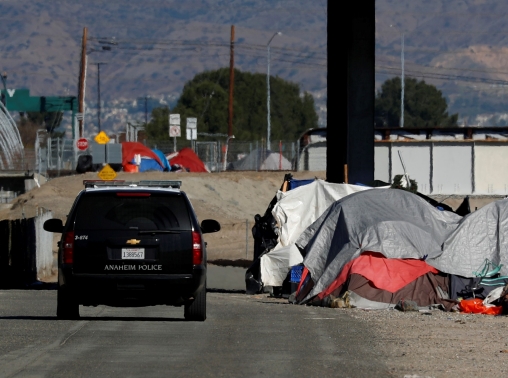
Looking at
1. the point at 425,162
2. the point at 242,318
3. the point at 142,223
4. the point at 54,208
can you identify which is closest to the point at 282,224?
the point at 242,318

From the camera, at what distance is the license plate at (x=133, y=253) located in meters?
14.4

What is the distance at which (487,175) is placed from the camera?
5481 centimetres

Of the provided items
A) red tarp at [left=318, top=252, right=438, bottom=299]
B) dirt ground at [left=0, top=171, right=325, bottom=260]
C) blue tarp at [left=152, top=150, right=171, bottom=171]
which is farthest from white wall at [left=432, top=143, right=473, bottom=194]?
A: red tarp at [left=318, top=252, right=438, bottom=299]

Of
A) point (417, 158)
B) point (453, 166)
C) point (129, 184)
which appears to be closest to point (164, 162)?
point (417, 158)

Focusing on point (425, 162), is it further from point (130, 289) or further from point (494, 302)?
point (130, 289)

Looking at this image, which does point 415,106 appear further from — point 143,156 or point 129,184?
point 129,184

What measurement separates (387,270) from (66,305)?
6.76 metres

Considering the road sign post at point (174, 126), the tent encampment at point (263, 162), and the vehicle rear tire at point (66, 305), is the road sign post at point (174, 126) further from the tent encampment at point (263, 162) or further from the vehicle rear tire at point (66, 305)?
the vehicle rear tire at point (66, 305)

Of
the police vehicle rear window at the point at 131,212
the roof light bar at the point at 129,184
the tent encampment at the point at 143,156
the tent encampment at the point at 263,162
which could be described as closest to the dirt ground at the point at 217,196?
the tent encampment at the point at 143,156

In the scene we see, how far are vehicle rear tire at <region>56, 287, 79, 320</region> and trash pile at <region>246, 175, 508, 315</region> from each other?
5.83 meters

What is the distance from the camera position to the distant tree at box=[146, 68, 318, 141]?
12888 cm

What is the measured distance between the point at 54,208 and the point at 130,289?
34.2 metres

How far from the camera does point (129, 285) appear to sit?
14375 mm

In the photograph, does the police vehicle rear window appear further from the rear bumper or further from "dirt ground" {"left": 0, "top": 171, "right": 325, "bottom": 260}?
"dirt ground" {"left": 0, "top": 171, "right": 325, "bottom": 260}
